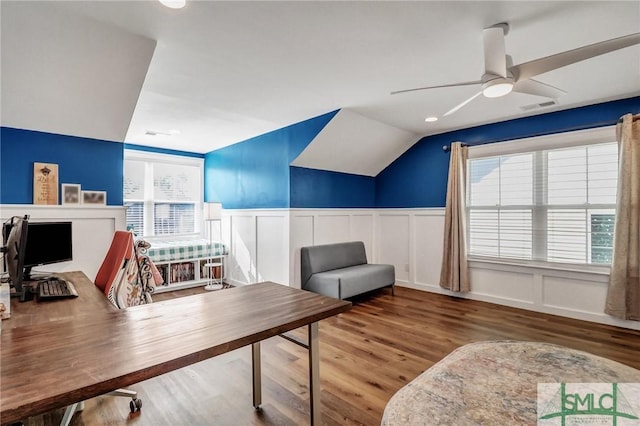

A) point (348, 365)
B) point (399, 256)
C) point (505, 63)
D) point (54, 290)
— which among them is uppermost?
point (505, 63)

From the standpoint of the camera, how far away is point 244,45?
86.7 inches

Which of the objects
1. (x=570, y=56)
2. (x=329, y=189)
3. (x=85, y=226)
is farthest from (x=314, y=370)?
(x=329, y=189)

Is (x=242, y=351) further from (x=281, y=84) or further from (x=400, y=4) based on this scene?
(x=400, y=4)

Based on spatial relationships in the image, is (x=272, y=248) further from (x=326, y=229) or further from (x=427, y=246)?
(x=427, y=246)

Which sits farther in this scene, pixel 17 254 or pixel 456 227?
pixel 456 227

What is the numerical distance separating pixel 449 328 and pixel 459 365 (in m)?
2.26

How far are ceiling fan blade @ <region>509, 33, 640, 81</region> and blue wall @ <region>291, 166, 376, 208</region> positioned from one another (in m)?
2.87

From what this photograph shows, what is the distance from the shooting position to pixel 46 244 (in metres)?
2.32

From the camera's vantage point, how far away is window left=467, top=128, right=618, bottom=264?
342cm

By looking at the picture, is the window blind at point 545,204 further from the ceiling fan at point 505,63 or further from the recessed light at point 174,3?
the recessed light at point 174,3

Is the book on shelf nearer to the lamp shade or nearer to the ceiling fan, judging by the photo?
the lamp shade

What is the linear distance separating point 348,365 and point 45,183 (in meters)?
3.20

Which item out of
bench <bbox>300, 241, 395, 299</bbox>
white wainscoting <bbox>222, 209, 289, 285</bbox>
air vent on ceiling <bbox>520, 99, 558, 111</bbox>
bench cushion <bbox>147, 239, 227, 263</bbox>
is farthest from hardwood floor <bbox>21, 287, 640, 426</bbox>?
bench cushion <bbox>147, 239, 227, 263</bbox>

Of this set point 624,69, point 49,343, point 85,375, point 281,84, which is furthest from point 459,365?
point 624,69
